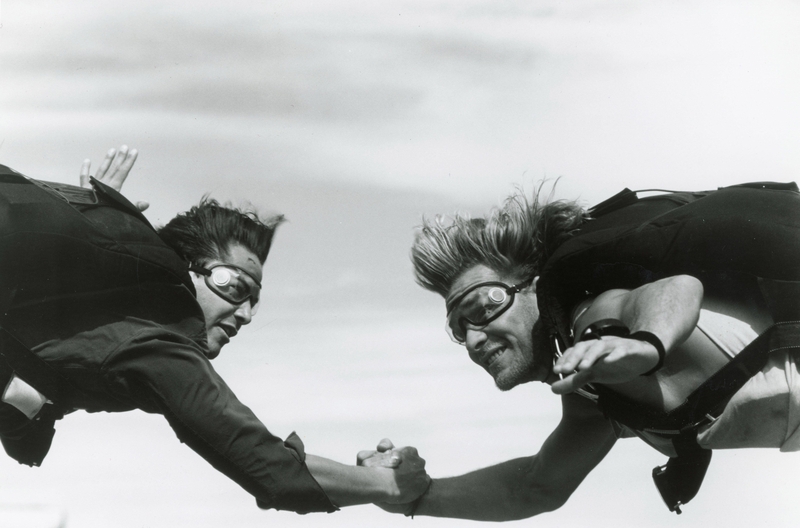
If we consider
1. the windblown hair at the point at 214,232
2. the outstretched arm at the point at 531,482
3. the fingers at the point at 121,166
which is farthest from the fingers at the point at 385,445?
the fingers at the point at 121,166

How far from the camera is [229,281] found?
19.3ft

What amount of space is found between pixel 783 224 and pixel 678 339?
0.90m

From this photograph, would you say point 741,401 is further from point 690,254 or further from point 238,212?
point 238,212

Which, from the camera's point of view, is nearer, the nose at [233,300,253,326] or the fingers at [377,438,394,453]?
the nose at [233,300,253,326]

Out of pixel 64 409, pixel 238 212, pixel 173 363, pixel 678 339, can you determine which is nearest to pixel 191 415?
pixel 173 363

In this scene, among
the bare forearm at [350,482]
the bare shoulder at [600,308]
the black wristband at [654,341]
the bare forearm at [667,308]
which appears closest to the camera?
the black wristband at [654,341]

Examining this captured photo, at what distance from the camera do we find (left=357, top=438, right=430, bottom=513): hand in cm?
592

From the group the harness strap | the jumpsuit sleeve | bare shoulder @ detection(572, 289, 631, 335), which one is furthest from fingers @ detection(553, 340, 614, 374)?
the jumpsuit sleeve

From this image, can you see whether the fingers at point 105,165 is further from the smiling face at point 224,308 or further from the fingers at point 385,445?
the fingers at point 385,445

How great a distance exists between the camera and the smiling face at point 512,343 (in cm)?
564

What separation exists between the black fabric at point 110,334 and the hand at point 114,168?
0.68 m

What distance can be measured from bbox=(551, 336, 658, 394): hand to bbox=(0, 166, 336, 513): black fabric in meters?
1.84

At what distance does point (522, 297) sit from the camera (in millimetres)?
5758

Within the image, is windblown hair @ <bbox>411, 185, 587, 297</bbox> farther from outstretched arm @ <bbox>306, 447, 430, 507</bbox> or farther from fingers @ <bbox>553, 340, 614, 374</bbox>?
fingers @ <bbox>553, 340, 614, 374</bbox>
